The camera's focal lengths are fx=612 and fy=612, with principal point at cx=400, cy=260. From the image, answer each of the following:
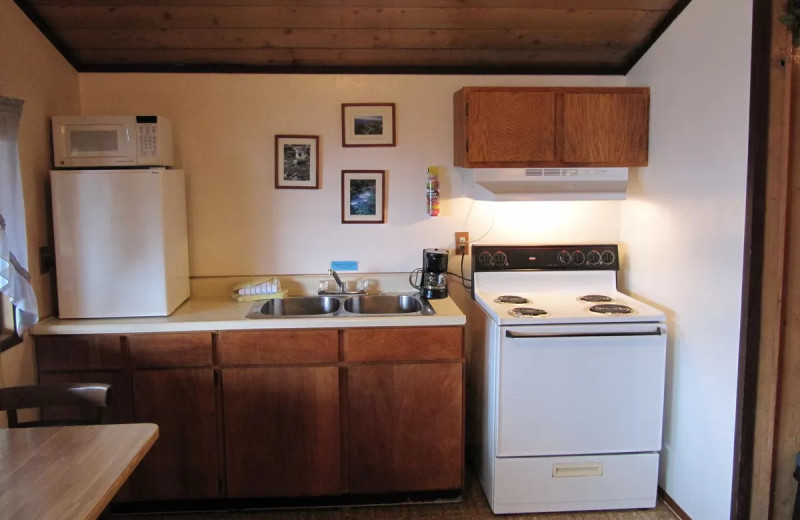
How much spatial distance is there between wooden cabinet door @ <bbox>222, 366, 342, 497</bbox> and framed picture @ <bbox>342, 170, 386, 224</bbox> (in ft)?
2.93

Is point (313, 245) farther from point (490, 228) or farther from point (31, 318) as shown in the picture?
point (31, 318)

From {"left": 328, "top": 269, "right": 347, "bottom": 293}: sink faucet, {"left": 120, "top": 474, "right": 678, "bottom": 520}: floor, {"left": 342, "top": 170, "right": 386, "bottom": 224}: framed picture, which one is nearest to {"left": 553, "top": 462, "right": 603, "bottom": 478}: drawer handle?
{"left": 120, "top": 474, "right": 678, "bottom": 520}: floor

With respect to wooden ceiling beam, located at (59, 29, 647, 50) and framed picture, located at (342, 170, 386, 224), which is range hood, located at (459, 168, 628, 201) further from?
wooden ceiling beam, located at (59, 29, 647, 50)

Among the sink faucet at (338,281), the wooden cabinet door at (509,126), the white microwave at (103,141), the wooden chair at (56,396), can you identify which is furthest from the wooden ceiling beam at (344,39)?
the wooden chair at (56,396)

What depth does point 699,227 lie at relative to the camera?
2.49 m

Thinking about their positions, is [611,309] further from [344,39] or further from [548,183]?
[344,39]

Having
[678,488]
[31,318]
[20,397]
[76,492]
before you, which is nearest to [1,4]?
[31,318]

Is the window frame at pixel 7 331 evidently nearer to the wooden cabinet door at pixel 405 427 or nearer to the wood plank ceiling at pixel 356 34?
the wood plank ceiling at pixel 356 34

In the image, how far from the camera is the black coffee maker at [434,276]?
10.0ft

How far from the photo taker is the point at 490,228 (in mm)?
3264

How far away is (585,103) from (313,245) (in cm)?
152

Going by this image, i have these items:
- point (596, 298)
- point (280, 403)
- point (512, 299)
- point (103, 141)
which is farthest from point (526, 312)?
point (103, 141)

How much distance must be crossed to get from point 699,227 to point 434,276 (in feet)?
3.98

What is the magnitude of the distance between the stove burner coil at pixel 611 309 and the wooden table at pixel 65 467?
1.90 m
